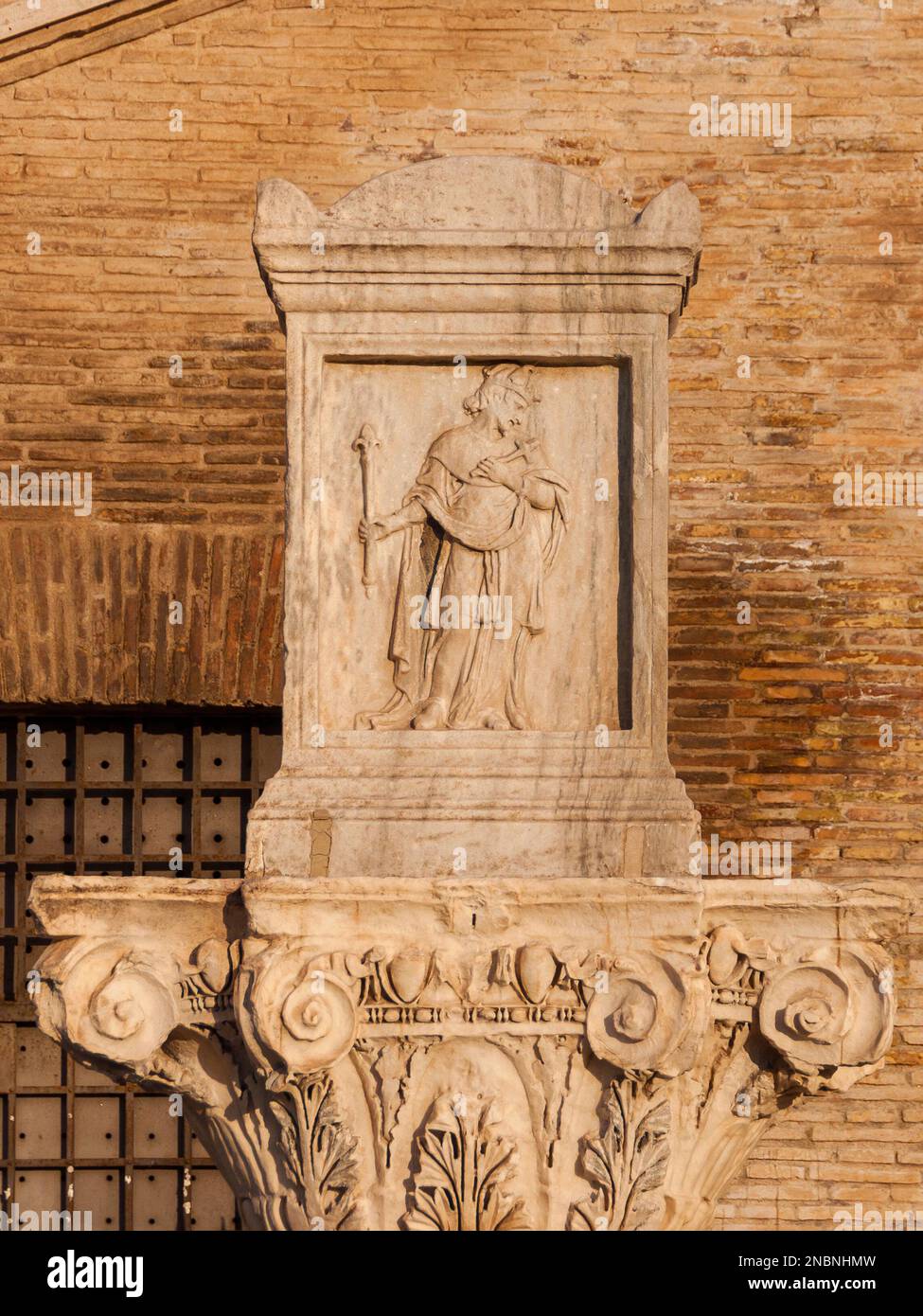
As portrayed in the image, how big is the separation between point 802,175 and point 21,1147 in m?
4.08

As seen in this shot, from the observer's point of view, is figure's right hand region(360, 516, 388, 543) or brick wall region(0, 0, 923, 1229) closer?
figure's right hand region(360, 516, 388, 543)

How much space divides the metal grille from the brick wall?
0.33 metres

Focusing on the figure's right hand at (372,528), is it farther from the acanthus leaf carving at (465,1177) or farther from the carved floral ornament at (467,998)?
the acanthus leaf carving at (465,1177)

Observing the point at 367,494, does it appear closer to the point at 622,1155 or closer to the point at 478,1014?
the point at 478,1014

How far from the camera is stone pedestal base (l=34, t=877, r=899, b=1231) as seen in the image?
409 centimetres

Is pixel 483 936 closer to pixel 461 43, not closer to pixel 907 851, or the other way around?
pixel 907 851

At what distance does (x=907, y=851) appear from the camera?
6.71 m

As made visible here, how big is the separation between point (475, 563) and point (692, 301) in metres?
2.74

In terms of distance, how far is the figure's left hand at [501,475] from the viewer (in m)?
4.47

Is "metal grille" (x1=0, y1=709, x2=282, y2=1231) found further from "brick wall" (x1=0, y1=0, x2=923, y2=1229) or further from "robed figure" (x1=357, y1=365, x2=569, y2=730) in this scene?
"robed figure" (x1=357, y1=365, x2=569, y2=730)

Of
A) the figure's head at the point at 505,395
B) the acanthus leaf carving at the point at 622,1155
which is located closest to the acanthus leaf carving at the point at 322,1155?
the acanthus leaf carving at the point at 622,1155

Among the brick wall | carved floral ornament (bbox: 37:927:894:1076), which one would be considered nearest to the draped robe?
carved floral ornament (bbox: 37:927:894:1076)

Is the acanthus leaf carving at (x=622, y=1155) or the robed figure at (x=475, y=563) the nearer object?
the acanthus leaf carving at (x=622, y=1155)

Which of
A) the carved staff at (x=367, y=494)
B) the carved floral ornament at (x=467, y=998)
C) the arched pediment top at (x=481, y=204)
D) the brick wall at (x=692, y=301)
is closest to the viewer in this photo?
the carved floral ornament at (x=467, y=998)
